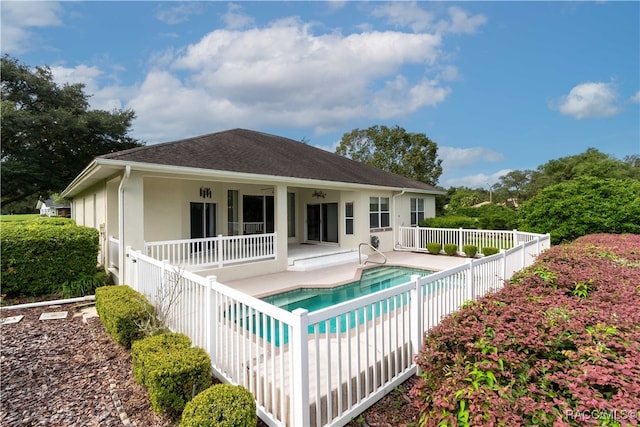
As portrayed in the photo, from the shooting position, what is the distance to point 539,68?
16719mm

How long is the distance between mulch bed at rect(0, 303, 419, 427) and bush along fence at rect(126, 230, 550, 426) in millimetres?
273

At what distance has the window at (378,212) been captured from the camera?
49.5 ft

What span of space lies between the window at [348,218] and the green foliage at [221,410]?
11865 mm

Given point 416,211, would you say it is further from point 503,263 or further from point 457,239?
point 503,263


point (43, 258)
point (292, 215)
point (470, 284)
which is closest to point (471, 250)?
point (292, 215)

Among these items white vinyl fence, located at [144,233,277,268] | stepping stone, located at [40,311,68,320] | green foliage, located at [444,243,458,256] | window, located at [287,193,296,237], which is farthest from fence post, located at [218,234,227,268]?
green foliage, located at [444,243,458,256]

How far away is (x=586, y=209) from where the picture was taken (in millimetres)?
12688

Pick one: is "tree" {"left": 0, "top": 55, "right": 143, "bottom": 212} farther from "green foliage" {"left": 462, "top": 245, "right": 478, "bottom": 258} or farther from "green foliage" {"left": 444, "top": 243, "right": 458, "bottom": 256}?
"green foliage" {"left": 462, "top": 245, "right": 478, "bottom": 258}

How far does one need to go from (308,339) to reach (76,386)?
120 inches

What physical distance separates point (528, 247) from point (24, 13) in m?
17.2

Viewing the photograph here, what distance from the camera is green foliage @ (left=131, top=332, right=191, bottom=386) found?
3.44 metres

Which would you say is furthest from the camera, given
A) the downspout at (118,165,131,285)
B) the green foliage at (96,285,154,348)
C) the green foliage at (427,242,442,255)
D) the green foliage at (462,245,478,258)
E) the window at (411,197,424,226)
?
the window at (411,197,424,226)

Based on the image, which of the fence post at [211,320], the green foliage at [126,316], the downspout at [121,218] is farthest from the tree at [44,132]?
the fence post at [211,320]

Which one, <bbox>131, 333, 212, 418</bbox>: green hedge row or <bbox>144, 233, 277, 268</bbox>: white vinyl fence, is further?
<bbox>144, 233, 277, 268</bbox>: white vinyl fence
